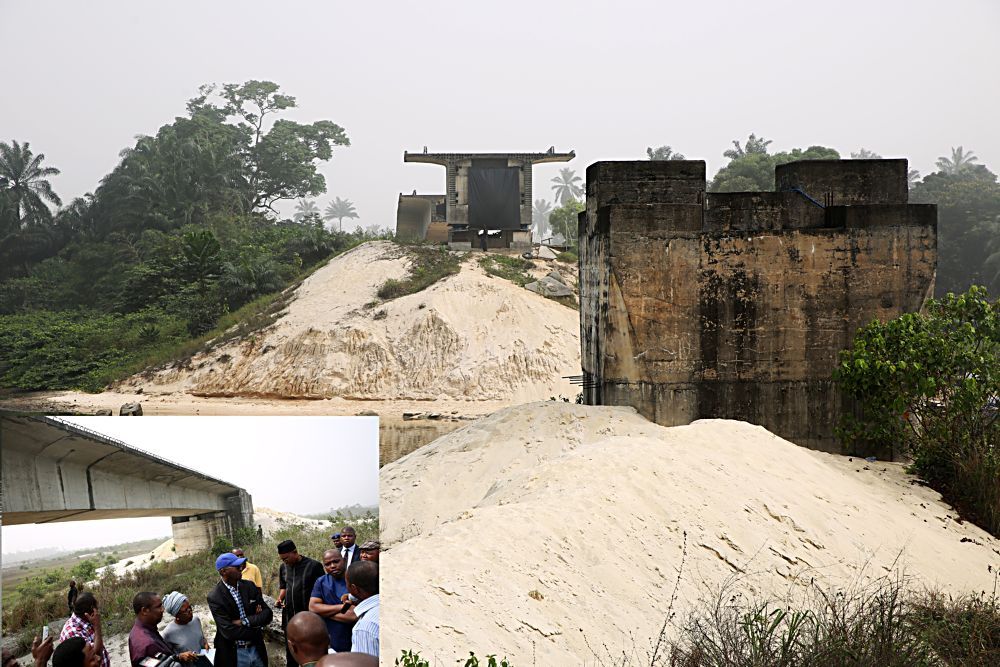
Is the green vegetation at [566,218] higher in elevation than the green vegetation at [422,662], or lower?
higher

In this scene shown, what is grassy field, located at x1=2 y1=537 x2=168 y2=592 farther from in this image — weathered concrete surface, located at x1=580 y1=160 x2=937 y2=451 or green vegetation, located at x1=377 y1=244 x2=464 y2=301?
green vegetation, located at x1=377 y1=244 x2=464 y2=301

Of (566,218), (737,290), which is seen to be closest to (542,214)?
(566,218)

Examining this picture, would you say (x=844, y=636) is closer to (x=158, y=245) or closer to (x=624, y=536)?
(x=624, y=536)

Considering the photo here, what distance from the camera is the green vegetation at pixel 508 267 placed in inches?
1130

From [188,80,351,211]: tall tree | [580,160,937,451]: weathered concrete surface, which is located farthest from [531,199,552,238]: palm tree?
[580,160,937,451]: weathered concrete surface

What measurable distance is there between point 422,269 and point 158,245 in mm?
13252

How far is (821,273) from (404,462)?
18.9ft

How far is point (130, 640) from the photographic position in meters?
3.31

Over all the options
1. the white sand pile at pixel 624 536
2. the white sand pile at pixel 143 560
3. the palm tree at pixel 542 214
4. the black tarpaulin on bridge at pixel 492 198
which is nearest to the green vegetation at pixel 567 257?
the black tarpaulin on bridge at pixel 492 198

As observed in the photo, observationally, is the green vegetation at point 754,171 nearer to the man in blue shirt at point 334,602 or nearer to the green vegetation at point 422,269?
the green vegetation at point 422,269

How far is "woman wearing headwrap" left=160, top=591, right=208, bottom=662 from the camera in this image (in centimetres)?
341

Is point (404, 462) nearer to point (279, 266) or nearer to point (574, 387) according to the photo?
point (574, 387)

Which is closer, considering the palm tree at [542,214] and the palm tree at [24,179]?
the palm tree at [24,179]

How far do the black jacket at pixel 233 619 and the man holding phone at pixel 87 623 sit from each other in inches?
15.8
